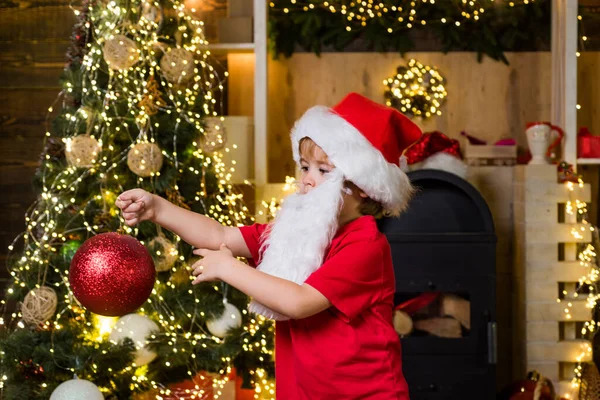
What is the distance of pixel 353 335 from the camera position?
2031mm

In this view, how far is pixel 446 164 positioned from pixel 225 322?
1.25 meters

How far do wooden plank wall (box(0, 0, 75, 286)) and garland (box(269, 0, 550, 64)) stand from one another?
3.68 feet

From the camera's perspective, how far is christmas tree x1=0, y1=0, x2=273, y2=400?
3.21 meters

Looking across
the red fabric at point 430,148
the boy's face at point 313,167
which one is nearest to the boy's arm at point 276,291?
the boy's face at point 313,167

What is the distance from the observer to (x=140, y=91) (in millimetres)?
3406

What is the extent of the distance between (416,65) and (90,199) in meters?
1.88

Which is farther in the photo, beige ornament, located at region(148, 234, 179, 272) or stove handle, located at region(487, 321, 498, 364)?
stove handle, located at region(487, 321, 498, 364)

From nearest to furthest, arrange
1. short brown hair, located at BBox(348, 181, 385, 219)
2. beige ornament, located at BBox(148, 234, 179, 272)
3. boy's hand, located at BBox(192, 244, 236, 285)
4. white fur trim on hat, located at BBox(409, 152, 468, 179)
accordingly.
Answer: boy's hand, located at BBox(192, 244, 236, 285) < short brown hair, located at BBox(348, 181, 385, 219) < beige ornament, located at BBox(148, 234, 179, 272) < white fur trim on hat, located at BBox(409, 152, 468, 179)

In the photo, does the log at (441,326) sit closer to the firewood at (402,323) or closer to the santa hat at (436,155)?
the firewood at (402,323)

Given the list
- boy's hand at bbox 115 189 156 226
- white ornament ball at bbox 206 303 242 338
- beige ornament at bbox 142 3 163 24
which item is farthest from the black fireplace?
boy's hand at bbox 115 189 156 226

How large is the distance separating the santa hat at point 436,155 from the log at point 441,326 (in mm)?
658

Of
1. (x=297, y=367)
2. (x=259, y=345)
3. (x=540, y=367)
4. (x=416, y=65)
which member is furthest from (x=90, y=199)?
(x=540, y=367)

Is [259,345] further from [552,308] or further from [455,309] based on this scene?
[552,308]

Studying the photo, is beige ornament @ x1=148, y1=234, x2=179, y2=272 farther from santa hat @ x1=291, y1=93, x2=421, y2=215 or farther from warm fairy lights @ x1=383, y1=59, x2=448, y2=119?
warm fairy lights @ x1=383, y1=59, x2=448, y2=119
